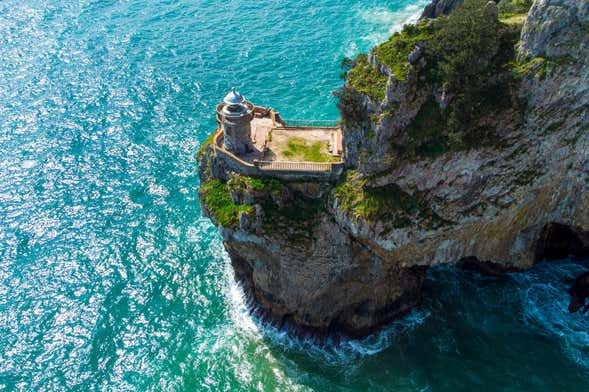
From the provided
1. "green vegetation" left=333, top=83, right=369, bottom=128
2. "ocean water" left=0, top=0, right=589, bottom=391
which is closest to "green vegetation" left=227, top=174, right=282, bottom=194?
"green vegetation" left=333, top=83, right=369, bottom=128

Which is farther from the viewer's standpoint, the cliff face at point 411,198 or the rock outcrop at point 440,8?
the rock outcrop at point 440,8

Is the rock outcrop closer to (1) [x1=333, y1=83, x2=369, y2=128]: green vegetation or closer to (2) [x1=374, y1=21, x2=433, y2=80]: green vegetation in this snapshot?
(2) [x1=374, y1=21, x2=433, y2=80]: green vegetation

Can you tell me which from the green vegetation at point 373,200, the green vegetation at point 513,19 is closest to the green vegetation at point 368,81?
the green vegetation at point 373,200

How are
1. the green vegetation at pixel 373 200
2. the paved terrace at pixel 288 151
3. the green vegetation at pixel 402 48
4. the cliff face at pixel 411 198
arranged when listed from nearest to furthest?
the green vegetation at pixel 402 48 < the cliff face at pixel 411 198 < the green vegetation at pixel 373 200 < the paved terrace at pixel 288 151

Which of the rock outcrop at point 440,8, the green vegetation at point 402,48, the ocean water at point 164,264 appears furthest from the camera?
the rock outcrop at point 440,8

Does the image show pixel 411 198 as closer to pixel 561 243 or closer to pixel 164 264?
pixel 561 243

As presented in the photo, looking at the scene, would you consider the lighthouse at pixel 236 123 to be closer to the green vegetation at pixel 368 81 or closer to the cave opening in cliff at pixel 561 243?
the green vegetation at pixel 368 81

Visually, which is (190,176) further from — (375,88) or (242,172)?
(375,88)
